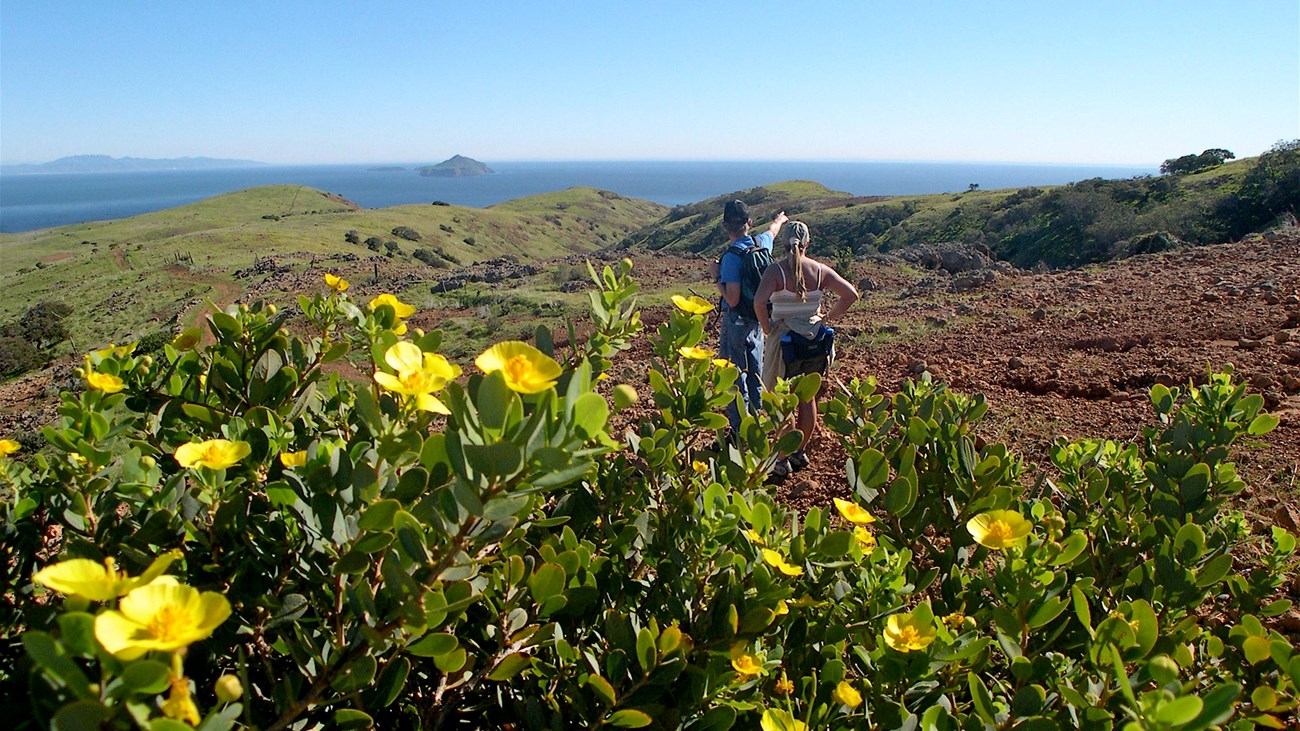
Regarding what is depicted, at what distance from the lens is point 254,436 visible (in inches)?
55.8

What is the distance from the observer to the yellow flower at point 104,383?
1379mm

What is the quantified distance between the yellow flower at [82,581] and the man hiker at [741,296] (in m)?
3.76

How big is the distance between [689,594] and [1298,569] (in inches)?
99.2

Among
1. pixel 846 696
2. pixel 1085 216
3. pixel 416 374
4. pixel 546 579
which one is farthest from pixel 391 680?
pixel 1085 216

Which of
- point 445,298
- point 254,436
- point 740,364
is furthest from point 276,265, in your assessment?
point 254,436

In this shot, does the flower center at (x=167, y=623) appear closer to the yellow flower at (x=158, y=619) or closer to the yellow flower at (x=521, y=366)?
the yellow flower at (x=158, y=619)

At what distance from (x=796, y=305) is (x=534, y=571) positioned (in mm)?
2909

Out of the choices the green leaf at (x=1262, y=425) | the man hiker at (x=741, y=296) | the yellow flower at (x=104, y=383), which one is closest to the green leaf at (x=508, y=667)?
the yellow flower at (x=104, y=383)

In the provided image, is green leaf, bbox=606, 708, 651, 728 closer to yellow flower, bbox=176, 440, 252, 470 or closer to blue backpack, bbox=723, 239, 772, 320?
yellow flower, bbox=176, 440, 252, 470

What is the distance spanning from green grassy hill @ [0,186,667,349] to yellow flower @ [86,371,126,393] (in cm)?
912

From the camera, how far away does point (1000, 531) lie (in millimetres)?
1473

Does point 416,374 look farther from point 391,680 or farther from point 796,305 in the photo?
point 796,305

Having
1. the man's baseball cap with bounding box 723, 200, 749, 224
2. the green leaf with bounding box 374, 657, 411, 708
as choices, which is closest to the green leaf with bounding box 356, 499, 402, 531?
the green leaf with bounding box 374, 657, 411, 708

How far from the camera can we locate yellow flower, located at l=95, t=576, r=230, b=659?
2.35ft
